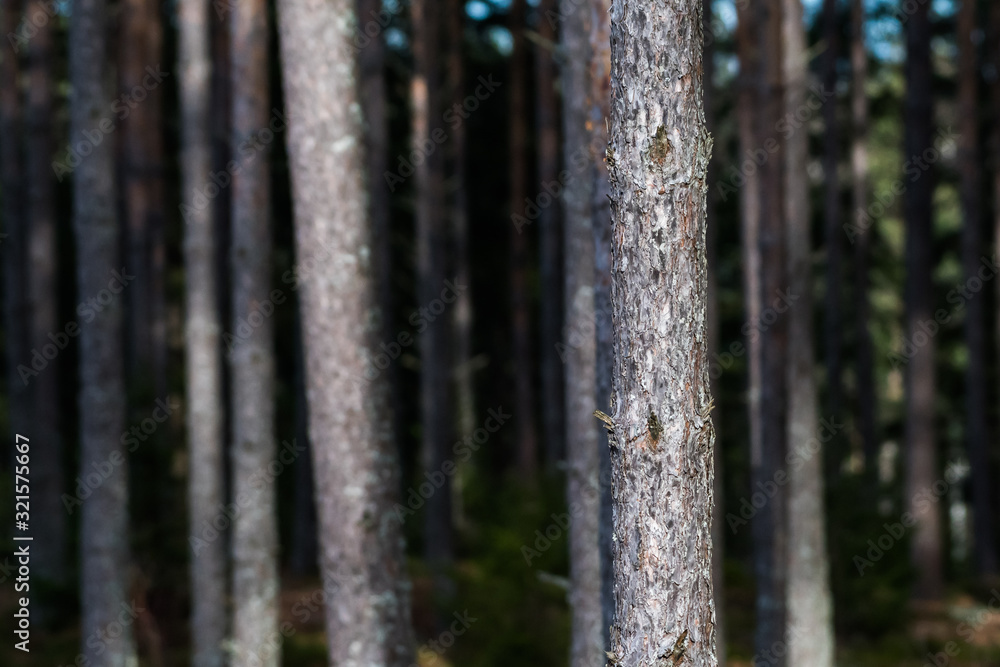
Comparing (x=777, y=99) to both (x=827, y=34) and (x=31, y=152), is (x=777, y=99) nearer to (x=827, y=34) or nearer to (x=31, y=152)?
(x=827, y=34)

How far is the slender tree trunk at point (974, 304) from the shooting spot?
15.1m

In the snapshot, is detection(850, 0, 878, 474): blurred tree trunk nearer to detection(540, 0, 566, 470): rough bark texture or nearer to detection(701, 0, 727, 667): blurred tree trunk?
detection(701, 0, 727, 667): blurred tree trunk

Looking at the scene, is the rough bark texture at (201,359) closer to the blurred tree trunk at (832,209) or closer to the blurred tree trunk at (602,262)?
the blurred tree trunk at (602,262)

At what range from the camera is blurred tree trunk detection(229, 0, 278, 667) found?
8.37 meters

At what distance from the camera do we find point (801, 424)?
33.0ft

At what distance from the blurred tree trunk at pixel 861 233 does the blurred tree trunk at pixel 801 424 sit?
21.9 feet

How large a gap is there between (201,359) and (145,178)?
561 centimetres

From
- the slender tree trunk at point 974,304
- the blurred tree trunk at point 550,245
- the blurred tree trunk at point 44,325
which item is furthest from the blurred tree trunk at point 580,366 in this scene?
the slender tree trunk at point 974,304

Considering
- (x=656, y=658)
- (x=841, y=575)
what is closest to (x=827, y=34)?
(x=841, y=575)

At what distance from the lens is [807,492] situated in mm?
9742

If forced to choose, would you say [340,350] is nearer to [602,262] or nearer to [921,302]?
[602,262]

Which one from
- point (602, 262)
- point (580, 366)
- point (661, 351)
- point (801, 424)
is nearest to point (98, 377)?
point (580, 366)

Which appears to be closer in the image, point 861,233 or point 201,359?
point 201,359

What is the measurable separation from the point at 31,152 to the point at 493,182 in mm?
9134
